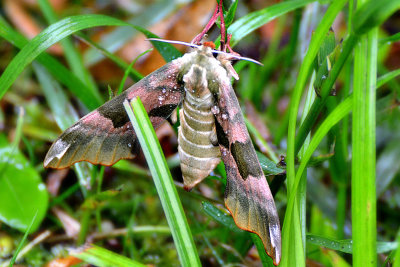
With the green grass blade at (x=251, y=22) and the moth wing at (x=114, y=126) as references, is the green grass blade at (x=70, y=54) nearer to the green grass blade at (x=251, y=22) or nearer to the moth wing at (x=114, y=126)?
the moth wing at (x=114, y=126)

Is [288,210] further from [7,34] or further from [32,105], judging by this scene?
[32,105]

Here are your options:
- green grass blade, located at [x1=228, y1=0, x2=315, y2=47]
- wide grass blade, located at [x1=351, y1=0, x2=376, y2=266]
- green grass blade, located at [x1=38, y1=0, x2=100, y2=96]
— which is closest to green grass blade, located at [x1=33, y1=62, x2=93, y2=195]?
green grass blade, located at [x1=38, y1=0, x2=100, y2=96]

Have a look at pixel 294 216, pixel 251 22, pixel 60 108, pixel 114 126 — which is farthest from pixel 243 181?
pixel 60 108

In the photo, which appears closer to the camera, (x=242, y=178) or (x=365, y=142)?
(x=365, y=142)

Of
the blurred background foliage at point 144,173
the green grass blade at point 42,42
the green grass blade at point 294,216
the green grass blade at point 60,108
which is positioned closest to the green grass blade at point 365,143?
the green grass blade at point 294,216

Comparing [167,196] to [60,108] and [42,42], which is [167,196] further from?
[60,108]
